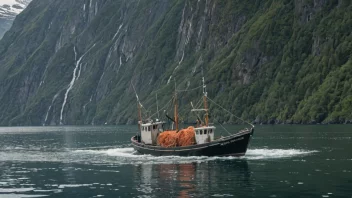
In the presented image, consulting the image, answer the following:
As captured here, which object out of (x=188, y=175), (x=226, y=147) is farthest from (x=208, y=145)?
A: (x=188, y=175)

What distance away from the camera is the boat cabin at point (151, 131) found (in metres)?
136

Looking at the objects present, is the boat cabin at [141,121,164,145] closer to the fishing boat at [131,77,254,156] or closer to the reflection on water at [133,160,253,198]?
the fishing boat at [131,77,254,156]

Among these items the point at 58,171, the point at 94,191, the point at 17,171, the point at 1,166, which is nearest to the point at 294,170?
the point at 94,191

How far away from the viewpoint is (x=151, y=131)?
445 ft

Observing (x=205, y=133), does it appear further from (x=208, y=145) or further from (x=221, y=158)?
(x=221, y=158)

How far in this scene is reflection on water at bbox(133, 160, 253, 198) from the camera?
70250 millimetres

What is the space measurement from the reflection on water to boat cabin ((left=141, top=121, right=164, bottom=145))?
32660 millimetres

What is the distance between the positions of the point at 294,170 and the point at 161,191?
24.4 meters

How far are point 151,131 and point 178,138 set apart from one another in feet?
45.8

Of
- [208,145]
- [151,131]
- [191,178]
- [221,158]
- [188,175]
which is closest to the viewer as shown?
[191,178]

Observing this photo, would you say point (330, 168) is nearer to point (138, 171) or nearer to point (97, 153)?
point (138, 171)

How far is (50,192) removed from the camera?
71.9m

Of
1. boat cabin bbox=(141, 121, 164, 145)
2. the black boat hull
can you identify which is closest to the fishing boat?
the black boat hull

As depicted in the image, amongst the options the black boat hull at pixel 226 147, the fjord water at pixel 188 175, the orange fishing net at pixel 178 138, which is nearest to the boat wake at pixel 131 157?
the fjord water at pixel 188 175
